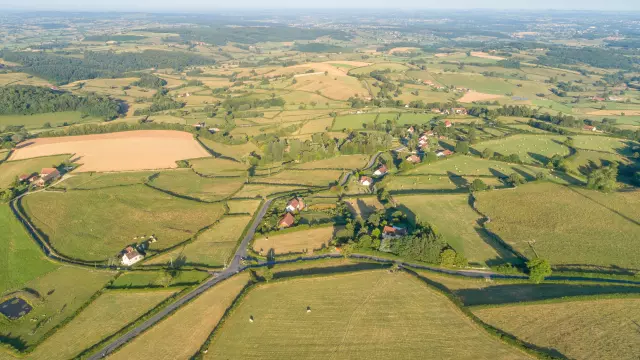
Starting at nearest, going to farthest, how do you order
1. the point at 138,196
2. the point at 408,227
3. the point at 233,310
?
the point at 233,310
the point at 408,227
the point at 138,196

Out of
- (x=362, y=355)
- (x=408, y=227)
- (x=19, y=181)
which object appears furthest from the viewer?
(x=19, y=181)

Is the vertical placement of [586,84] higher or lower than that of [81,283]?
higher

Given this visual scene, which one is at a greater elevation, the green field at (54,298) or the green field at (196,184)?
the green field at (196,184)

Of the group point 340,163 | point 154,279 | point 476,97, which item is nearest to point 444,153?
point 340,163

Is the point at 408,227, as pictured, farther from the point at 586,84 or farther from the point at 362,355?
the point at 586,84

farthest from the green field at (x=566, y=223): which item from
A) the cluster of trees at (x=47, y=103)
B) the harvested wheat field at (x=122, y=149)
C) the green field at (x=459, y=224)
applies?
the cluster of trees at (x=47, y=103)

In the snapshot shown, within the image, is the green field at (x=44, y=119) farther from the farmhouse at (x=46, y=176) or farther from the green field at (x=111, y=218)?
the green field at (x=111, y=218)

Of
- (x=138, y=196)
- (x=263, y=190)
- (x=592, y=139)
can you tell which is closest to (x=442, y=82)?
Result: (x=592, y=139)
